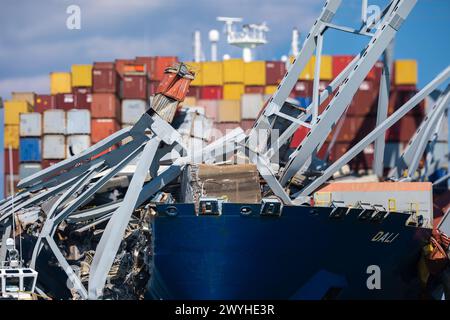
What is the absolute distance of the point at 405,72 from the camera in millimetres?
51188

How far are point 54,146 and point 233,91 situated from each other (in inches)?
352

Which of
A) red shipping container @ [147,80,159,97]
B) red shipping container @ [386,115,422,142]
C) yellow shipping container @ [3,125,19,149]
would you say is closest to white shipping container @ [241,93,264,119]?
red shipping container @ [147,80,159,97]

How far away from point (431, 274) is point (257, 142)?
7094 millimetres

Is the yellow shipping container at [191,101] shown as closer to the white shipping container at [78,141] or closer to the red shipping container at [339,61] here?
the white shipping container at [78,141]

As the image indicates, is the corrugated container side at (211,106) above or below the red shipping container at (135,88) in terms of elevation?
Result: below

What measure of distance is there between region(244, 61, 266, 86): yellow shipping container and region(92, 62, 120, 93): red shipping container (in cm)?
653

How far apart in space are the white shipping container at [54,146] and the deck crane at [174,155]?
26.6 ft

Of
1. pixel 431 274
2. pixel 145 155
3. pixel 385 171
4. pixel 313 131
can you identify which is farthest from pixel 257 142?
pixel 385 171

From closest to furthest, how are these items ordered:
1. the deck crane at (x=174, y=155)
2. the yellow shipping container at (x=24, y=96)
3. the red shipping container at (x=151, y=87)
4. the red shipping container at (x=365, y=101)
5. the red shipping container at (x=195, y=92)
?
the deck crane at (x=174, y=155) < the red shipping container at (x=151, y=87) < the red shipping container at (x=365, y=101) < the red shipping container at (x=195, y=92) < the yellow shipping container at (x=24, y=96)

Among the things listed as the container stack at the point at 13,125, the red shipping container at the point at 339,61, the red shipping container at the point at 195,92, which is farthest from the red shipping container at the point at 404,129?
the container stack at the point at 13,125

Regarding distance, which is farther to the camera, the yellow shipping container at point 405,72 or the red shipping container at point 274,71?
the yellow shipping container at point 405,72

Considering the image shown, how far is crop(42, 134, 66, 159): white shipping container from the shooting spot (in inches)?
1797

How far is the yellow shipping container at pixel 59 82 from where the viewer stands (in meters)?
49.2

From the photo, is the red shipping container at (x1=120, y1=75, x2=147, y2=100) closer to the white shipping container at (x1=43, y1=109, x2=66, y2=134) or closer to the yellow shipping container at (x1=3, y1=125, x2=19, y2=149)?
→ the white shipping container at (x1=43, y1=109, x2=66, y2=134)
